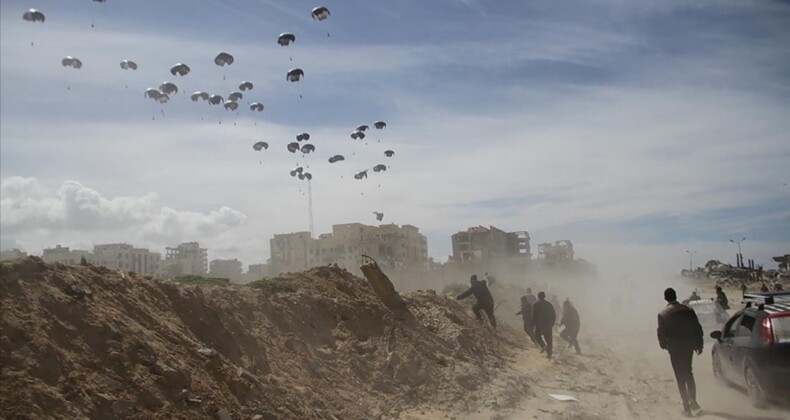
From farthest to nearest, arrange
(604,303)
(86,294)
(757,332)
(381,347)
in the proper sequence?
→ (604,303) → (381,347) → (757,332) → (86,294)

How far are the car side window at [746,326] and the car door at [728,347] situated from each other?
0.20 meters

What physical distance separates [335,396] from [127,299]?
11.0ft

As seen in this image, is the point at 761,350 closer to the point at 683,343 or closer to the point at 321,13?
the point at 683,343

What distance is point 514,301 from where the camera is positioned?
39.2 m

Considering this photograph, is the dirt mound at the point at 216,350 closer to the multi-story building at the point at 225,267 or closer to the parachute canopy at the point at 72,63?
the parachute canopy at the point at 72,63

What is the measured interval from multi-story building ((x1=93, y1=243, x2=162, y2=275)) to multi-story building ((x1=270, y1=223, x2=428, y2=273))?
13926 mm

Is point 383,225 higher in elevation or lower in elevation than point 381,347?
higher

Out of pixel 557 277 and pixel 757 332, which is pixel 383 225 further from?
pixel 757 332

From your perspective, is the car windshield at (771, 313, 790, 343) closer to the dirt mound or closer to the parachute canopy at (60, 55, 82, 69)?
the dirt mound

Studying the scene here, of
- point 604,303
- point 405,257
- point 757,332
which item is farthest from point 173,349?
point 405,257

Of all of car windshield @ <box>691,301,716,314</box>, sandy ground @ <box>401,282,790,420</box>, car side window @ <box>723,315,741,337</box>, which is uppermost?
car side window @ <box>723,315,741,337</box>

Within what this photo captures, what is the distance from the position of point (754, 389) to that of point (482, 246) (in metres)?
69.7

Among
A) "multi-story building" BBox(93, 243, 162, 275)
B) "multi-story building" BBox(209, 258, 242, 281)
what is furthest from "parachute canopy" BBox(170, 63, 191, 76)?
"multi-story building" BBox(209, 258, 242, 281)

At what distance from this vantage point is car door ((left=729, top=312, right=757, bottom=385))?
29.7ft
